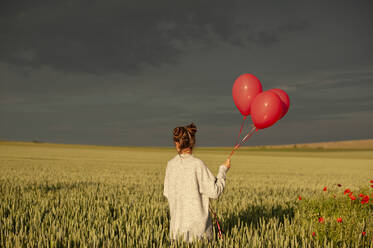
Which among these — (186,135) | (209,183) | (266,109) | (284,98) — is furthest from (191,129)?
(284,98)

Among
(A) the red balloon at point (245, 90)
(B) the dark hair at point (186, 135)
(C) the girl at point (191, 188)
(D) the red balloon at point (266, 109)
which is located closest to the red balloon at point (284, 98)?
(D) the red balloon at point (266, 109)

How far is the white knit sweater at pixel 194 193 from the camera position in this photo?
3600 millimetres

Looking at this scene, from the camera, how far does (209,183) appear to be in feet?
11.7

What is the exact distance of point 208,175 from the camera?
3.60 m

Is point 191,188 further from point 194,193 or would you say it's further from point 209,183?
point 209,183

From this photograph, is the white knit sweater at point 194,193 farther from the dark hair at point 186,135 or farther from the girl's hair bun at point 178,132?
the girl's hair bun at point 178,132

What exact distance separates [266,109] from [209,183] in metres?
1.41

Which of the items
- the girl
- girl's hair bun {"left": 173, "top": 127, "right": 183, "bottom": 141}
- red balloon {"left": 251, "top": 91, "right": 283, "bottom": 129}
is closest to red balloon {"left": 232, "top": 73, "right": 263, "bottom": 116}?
red balloon {"left": 251, "top": 91, "right": 283, "bottom": 129}

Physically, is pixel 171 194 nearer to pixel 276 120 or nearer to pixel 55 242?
pixel 55 242

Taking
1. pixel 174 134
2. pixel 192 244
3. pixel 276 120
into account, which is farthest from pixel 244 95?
pixel 192 244

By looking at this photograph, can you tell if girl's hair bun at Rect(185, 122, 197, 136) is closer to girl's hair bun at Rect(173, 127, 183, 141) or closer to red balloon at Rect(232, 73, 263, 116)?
girl's hair bun at Rect(173, 127, 183, 141)

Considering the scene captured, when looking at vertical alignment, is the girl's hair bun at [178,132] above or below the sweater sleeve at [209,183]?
above

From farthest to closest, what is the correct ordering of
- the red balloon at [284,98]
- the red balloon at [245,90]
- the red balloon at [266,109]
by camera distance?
the red balloon at [245,90] → the red balloon at [284,98] → the red balloon at [266,109]

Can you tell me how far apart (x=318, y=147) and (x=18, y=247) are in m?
103
